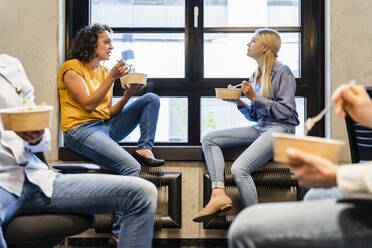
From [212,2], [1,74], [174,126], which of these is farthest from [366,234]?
[212,2]

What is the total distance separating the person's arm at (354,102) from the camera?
1.17 meters

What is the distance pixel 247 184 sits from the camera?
257cm

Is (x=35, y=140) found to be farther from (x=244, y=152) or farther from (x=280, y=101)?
(x=280, y=101)

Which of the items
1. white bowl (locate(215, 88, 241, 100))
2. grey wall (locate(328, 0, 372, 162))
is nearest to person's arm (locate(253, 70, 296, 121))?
white bowl (locate(215, 88, 241, 100))

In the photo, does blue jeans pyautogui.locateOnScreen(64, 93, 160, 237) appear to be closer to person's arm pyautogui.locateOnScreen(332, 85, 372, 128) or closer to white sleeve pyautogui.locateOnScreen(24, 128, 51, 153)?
white sleeve pyautogui.locateOnScreen(24, 128, 51, 153)

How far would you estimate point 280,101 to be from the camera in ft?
8.80

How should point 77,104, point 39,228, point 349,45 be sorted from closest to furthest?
point 39,228
point 77,104
point 349,45

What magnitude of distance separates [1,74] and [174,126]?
165 centimetres

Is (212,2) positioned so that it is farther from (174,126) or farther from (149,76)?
(174,126)

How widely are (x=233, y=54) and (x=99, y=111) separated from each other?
45.9 inches

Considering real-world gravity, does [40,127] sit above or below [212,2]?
below

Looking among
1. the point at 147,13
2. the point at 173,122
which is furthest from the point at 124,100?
the point at 147,13

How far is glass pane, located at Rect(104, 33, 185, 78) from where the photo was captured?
3.26 meters

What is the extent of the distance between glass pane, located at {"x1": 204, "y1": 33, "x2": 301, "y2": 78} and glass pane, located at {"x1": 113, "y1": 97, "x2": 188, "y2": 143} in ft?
1.02
